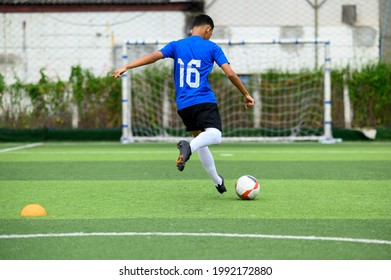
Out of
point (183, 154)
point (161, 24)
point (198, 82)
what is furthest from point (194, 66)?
point (161, 24)

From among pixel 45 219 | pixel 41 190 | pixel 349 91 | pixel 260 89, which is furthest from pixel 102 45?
pixel 45 219

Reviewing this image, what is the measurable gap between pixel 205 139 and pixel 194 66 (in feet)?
2.35

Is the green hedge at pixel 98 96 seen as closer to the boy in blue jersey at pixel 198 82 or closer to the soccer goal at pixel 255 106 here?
the soccer goal at pixel 255 106

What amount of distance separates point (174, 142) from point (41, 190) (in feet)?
29.5

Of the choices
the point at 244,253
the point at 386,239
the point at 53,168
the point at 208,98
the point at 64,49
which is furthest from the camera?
the point at 64,49

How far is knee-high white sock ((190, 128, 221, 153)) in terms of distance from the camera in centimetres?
800

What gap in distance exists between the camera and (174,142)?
1795 centimetres

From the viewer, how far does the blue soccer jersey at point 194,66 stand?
835cm

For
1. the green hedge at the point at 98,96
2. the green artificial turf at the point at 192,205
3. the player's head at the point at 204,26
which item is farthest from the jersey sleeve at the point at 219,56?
the green hedge at the point at 98,96

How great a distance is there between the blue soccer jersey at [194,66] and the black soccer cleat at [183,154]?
0.67 m

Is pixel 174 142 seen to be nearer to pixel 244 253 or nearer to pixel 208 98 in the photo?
pixel 208 98

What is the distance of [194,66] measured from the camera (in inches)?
328

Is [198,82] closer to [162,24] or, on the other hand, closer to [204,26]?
[204,26]

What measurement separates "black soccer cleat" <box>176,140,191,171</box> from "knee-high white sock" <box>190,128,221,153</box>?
0.38ft
